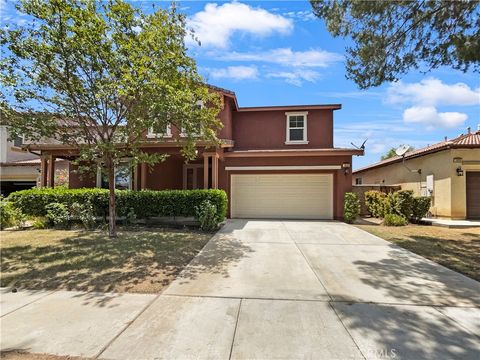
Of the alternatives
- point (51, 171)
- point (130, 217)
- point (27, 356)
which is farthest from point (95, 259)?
point (51, 171)

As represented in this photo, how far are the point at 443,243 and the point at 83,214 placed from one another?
38.7 ft

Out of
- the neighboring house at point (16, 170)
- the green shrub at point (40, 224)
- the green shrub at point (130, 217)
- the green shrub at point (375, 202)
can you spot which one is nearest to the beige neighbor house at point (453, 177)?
the green shrub at point (375, 202)

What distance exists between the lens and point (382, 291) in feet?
15.6

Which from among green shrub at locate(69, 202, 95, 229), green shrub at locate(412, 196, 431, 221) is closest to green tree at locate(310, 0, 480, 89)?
green shrub at locate(412, 196, 431, 221)

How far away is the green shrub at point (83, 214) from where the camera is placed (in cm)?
1084

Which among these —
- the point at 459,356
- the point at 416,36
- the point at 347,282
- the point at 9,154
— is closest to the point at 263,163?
the point at 416,36

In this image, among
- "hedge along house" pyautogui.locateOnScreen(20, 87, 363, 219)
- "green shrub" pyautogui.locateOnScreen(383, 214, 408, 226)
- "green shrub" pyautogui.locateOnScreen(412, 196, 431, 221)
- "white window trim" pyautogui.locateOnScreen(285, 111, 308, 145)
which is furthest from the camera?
"white window trim" pyautogui.locateOnScreen(285, 111, 308, 145)

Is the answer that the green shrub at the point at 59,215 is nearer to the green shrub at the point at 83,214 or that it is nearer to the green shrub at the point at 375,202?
the green shrub at the point at 83,214

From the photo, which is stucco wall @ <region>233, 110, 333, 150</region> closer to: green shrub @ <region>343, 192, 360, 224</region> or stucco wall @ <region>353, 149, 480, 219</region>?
green shrub @ <region>343, 192, 360, 224</region>

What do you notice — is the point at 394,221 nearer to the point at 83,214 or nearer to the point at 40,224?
the point at 83,214

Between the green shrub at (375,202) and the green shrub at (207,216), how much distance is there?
7.95 metres

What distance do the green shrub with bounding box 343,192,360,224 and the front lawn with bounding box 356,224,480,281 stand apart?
150cm

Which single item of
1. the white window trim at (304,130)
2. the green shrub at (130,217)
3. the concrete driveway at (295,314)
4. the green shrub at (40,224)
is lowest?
the concrete driveway at (295,314)

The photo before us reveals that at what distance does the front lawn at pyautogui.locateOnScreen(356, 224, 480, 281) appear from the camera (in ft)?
21.4
